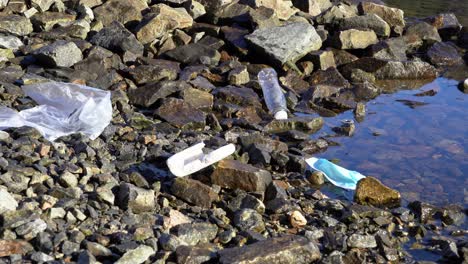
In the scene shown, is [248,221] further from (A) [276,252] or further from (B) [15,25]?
(B) [15,25]

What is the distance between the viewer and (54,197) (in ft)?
17.3

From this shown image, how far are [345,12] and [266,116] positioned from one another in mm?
6263

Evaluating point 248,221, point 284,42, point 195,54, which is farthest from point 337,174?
point 284,42

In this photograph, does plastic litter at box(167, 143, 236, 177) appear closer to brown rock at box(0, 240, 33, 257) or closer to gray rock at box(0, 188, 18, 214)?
gray rock at box(0, 188, 18, 214)

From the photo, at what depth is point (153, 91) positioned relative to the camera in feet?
29.1

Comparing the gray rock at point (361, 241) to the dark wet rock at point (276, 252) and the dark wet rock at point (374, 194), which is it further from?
the dark wet rock at point (374, 194)

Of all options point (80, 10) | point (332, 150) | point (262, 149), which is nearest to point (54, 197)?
point (262, 149)

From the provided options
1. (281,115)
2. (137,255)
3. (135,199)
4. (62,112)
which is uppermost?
(137,255)

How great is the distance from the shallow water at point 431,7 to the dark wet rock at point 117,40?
10704mm

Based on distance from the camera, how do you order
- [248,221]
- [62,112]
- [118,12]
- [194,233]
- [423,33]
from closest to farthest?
[194,233], [248,221], [62,112], [118,12], [423,33]

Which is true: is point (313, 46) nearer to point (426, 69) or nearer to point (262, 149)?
point (426, 69)

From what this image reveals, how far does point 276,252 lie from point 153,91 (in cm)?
464

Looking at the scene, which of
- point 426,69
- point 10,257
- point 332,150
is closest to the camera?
point 10,257

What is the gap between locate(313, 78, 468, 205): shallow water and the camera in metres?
7.23
